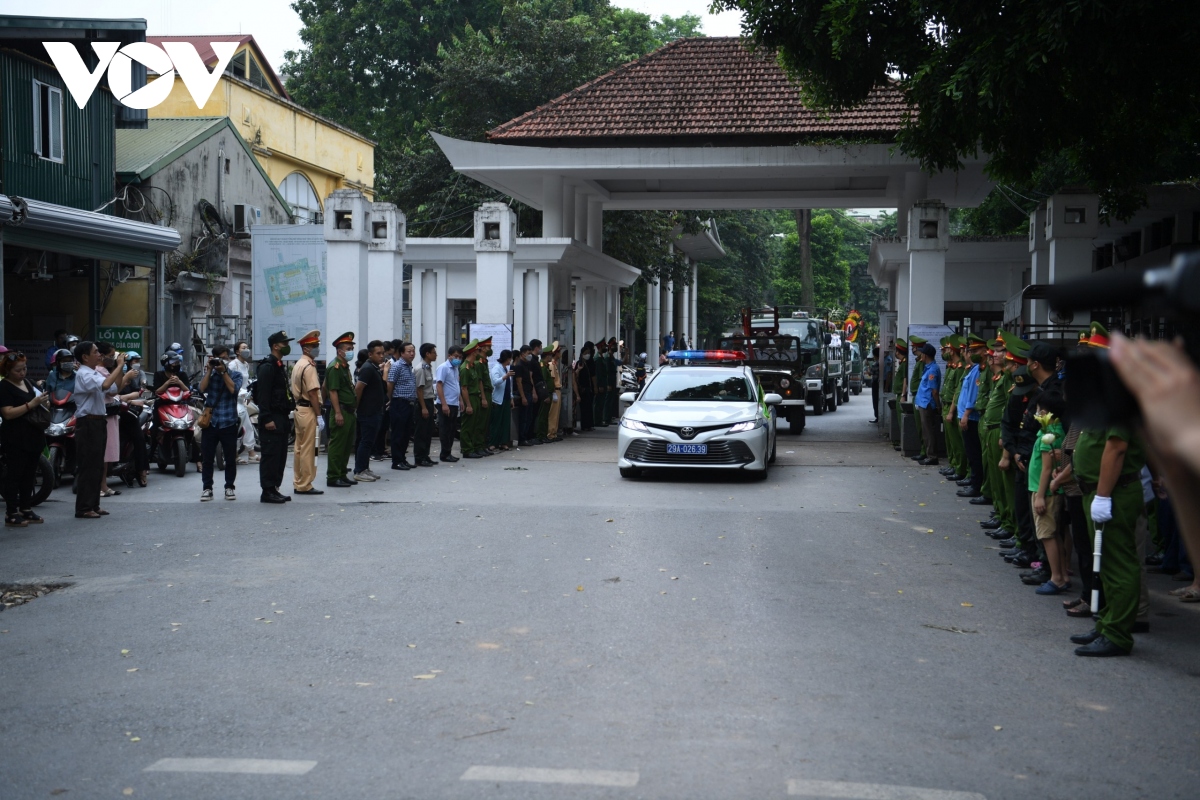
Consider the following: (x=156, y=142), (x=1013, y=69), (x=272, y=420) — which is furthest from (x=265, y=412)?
(x=156, y=142)

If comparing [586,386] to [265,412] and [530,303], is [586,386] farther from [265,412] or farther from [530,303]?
[265,412]

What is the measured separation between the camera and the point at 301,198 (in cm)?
3831

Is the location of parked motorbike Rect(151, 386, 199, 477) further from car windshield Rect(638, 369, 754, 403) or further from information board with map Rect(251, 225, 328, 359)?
car windshield Rect(638, 369, 754, 403)

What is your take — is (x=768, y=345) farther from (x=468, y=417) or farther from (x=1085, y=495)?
(x=1085, y=495)

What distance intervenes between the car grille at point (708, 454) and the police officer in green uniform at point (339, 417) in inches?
142

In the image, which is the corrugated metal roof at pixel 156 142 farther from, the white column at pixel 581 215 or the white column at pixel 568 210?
the white column at pixel 581 215

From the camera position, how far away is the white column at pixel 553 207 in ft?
84.1

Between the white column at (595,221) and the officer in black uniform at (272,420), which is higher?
the white column at (595,221)

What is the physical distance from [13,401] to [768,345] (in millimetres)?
17931

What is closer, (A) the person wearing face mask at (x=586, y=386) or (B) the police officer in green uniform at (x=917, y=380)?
(B) the police officer in green uniform at (x=917, y=380)

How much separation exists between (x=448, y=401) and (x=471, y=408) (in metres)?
0.42

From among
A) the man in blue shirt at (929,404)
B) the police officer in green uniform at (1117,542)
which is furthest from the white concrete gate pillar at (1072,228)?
the police officer in green uniform at (1117,542)

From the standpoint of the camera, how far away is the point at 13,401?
11.7 meters

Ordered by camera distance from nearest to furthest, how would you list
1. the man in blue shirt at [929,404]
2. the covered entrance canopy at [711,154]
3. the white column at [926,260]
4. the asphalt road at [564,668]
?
the asphalt road at [564,668]
the man in blue shirt at [929,404]
the white column at [926,260]
the covered entrance canopy at [711,154]
